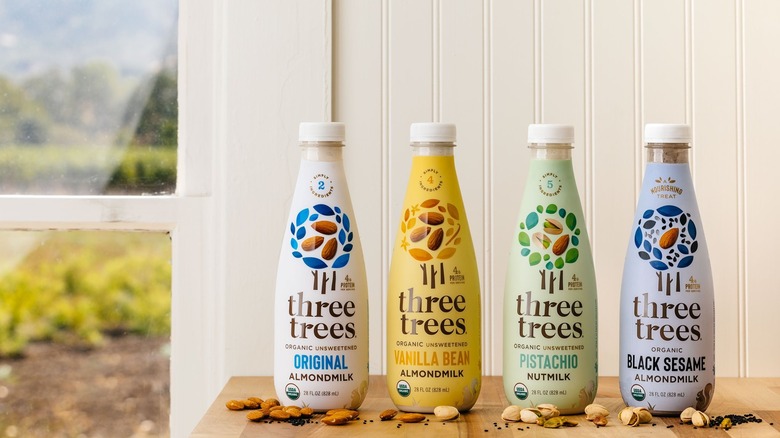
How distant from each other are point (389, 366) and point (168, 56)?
544 mm

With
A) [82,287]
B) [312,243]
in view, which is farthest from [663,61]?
[82,287]

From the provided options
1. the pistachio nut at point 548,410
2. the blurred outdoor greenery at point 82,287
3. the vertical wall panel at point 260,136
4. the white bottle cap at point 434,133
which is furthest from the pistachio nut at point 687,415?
the blurred outdoor greenery at point 82,287

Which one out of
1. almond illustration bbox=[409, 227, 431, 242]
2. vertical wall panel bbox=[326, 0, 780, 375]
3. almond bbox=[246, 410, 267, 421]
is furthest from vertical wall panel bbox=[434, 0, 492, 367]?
almond bbox=[246, 410, 267, 421]

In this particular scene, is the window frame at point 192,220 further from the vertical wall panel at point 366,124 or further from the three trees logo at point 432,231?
the three trees logo at point 432,231

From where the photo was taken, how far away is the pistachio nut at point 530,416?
0.79m

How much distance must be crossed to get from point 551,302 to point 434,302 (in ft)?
0.37

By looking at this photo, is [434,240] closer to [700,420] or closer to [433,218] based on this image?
[433,218]

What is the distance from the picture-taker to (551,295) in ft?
2.69

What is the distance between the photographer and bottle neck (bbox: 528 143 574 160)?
831mm

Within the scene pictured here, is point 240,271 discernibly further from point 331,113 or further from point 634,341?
point 634,341

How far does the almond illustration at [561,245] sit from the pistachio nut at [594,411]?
0.15 meters

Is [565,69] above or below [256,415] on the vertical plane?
above

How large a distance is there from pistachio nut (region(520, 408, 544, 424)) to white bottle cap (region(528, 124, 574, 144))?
259 mm

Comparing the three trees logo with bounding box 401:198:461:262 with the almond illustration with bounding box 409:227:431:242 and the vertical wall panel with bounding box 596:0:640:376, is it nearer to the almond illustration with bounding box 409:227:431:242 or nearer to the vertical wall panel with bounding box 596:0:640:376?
the almond illustration with bounding box 409:227:431:242
